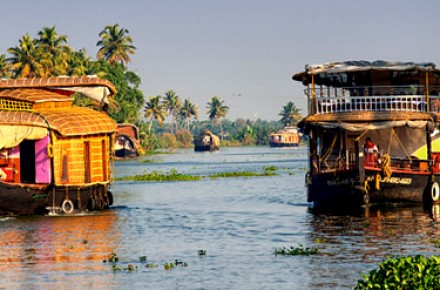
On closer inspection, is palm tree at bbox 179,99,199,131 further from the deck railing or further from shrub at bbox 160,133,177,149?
the deck railing

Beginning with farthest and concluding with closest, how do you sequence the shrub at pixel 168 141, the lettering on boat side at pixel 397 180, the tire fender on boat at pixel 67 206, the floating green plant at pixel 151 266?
the shrub at pixel 168 141 < the tire fender on boat at pixel 67 206 < the lettering on boat side at pixel 397 180 < the floating green plant at pixel 151 266

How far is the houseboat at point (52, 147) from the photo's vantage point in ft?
98.9

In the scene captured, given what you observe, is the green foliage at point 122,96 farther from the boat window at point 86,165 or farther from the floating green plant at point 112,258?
the floating green plant at point 112,258

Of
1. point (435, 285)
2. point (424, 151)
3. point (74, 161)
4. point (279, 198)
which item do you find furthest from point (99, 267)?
point (279, 198)

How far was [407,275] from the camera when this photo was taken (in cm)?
1053

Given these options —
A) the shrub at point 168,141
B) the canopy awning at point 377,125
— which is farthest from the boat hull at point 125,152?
the canopy awning at point 377,125

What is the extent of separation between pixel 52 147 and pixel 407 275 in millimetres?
21908

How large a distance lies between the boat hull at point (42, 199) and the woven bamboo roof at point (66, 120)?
205cm

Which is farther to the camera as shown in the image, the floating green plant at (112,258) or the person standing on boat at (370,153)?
the person standing on boat at (370,153)

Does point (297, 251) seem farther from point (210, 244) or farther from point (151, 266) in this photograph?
point (151, 266)

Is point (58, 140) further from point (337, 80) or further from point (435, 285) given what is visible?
point (435, 285)

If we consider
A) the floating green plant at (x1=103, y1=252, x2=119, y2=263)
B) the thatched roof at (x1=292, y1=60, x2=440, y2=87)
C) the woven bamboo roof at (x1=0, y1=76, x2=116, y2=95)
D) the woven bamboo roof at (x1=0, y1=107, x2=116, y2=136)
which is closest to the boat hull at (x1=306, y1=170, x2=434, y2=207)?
the thatched roof at (x1=292, y1=60, x2=440, y2=87)

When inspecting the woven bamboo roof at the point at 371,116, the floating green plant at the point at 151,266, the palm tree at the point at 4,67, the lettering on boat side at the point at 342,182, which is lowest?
the floating green plant at the point at 151,266

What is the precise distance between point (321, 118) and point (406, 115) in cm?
298
